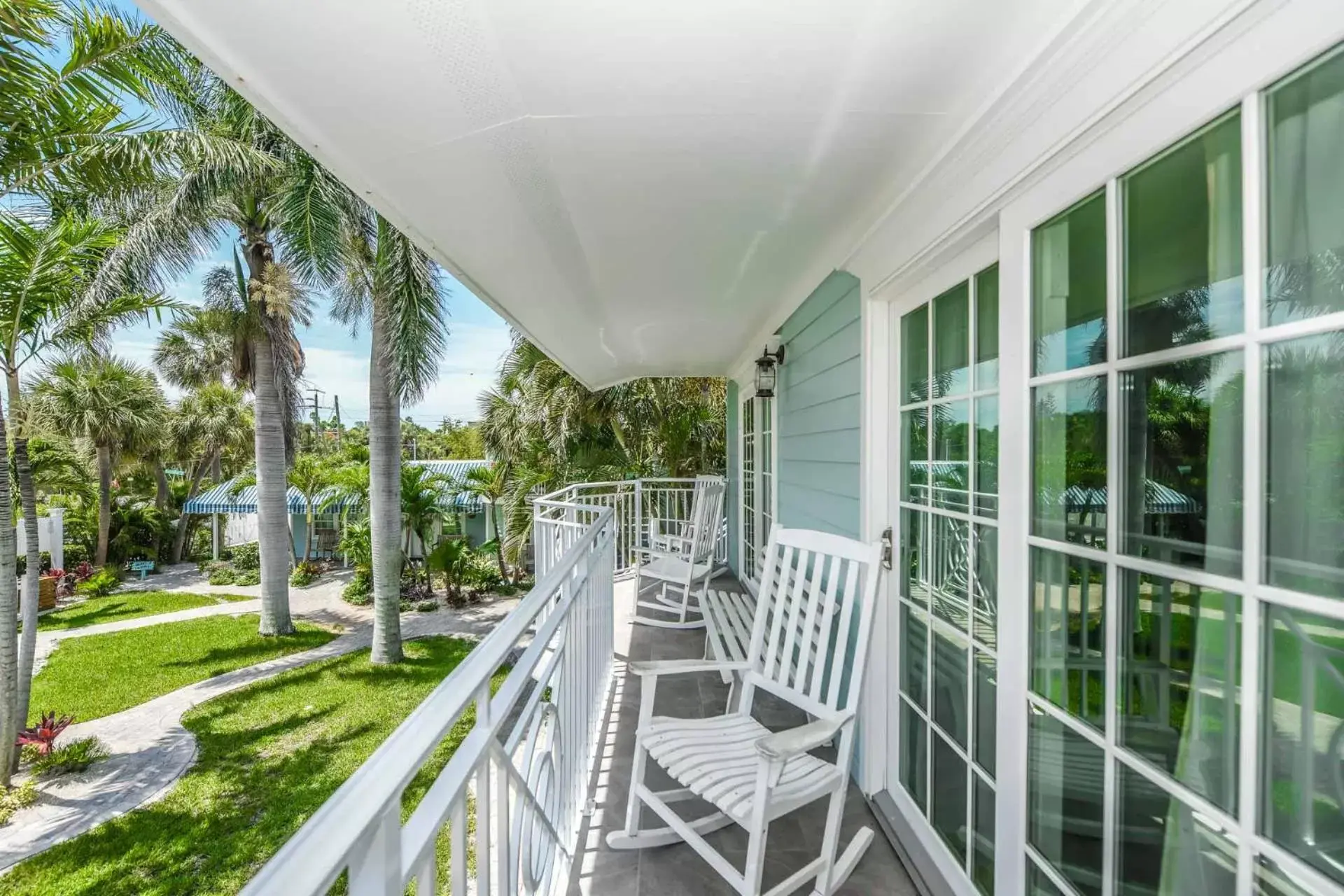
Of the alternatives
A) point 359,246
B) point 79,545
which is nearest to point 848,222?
point 359,246

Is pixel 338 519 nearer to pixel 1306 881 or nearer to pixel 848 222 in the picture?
pixel 848 222

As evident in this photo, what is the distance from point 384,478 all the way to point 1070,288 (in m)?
8.01

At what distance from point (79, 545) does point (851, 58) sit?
837 inches

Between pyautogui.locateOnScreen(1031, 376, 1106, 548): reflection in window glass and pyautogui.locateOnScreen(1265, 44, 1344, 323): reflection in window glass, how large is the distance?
0.34m

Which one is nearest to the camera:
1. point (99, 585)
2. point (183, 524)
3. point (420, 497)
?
point (420, 497)

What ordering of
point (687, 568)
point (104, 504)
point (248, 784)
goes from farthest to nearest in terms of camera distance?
point (104, 504)
point (248, 784)
point (687, 568)

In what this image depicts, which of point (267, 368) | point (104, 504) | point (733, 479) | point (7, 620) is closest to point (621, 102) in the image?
point (733, 479)

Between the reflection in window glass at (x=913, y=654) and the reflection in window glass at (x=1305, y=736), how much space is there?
111cm

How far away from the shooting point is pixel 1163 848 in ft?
3.14

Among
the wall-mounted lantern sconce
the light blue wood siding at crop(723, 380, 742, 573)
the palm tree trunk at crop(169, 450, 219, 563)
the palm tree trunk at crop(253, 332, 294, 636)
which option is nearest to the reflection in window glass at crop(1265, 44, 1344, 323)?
the wall-mounted lantern sconce

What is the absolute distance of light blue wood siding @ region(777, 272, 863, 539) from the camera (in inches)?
94.2

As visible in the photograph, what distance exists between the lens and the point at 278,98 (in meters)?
1.30

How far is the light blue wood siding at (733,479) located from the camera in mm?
6039

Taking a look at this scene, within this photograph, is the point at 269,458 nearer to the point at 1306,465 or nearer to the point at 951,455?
the point at 951,455
